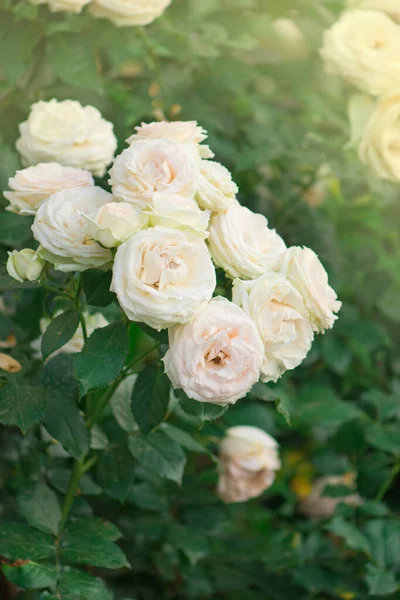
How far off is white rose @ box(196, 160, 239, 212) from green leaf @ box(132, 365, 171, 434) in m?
0.26

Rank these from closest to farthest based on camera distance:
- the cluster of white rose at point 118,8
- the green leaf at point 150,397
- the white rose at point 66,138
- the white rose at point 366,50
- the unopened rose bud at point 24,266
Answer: the unopened rose bud at point 24,266 < the green leaf at point 150,397 < the white rose at point 66,138 < the cluster of white rose at point 118,8 < the white rose at point 366,50

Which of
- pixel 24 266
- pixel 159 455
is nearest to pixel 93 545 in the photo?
pixel 159 455

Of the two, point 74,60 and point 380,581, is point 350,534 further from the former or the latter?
point 74,60

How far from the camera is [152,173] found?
1.03 metres

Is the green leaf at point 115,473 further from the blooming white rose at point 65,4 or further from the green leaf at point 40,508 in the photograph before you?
the blooming white rose at point 65,4

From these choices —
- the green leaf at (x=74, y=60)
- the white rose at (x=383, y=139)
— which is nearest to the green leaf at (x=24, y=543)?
the green leaf at (x=74, y=60)

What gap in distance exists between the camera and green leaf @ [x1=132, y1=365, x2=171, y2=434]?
116 cm

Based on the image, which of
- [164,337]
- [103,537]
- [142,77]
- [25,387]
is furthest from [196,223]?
[142,77]

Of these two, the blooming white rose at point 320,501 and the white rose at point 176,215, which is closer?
the white rose at point 176,215

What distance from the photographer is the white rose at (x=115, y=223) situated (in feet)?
3.16

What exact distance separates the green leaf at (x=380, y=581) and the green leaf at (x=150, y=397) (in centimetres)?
62

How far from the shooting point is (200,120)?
70.9 inches

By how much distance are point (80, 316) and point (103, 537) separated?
336 millimetres

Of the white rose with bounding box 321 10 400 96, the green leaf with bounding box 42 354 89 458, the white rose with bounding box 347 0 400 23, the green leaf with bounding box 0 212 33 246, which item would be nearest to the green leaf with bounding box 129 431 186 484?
the green leaf with bounding box 42 354 89 458
